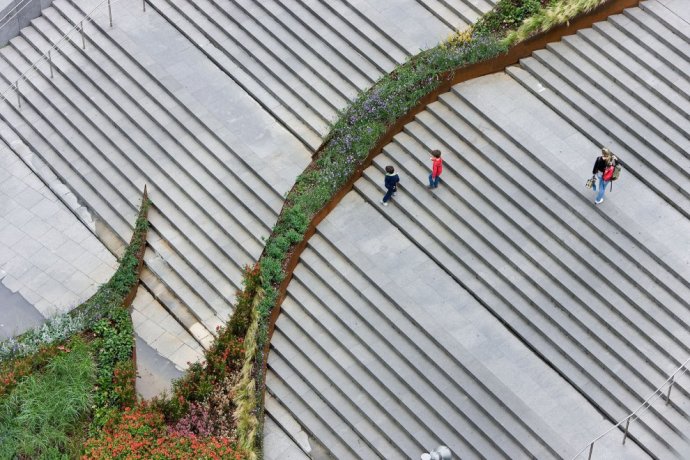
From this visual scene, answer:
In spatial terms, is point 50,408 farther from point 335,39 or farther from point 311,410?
point 335,39

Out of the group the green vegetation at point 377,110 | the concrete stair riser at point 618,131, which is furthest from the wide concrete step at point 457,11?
the concrete stair riser at point 618,131

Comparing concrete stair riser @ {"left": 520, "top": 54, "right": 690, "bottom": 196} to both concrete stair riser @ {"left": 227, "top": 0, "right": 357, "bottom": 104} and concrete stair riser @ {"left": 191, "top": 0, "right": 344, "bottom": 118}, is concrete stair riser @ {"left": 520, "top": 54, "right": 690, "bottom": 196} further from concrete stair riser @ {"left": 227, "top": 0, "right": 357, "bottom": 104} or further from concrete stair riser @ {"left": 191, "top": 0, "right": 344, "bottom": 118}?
concrete stair riser @ {"left": 191, "top": 0, "right": 344, "bottom": 118}

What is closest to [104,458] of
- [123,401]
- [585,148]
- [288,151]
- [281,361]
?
[123,401]

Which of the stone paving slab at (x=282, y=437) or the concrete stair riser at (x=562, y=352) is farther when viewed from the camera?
the stone paving slab at (x=282, y=437)

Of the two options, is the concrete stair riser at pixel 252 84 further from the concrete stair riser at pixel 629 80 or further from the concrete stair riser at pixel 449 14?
the concrete stair riser at pixel 629 80

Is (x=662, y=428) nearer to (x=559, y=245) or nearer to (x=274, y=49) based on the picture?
(x=559, y=245)

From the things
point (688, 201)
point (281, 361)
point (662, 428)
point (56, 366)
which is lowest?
point (662, 428)

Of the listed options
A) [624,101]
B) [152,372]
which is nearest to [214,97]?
[152,372]
